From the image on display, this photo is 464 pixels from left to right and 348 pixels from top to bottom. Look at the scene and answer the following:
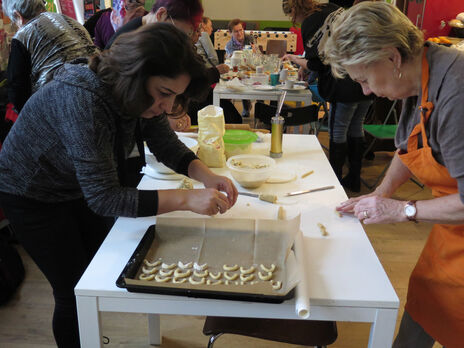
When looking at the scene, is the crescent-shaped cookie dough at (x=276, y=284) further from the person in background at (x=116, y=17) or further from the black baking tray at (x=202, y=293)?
the person in background at (x=116, y=17)

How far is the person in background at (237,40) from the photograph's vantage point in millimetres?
5531

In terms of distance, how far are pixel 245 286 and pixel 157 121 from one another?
75 centimetres

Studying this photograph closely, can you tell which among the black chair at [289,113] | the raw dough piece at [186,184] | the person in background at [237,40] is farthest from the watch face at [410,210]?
the person in background at [237,40]

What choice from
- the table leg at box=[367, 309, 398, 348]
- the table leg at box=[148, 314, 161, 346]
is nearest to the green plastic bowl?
the table leg at box=[148, 314, 161, 346]

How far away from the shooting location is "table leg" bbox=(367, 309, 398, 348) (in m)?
0.99

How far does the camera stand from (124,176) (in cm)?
138

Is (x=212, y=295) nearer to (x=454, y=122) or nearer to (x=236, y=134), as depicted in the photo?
(x=454, y=122)

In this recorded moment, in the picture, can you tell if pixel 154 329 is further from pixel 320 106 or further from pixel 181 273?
pixel 320 106

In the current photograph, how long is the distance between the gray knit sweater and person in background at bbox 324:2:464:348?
648 mm

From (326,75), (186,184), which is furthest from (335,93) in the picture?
(186,184)

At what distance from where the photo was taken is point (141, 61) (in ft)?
3.42

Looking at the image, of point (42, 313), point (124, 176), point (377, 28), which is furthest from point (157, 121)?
point (42, 313)

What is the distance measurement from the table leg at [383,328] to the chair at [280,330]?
0.29 meters

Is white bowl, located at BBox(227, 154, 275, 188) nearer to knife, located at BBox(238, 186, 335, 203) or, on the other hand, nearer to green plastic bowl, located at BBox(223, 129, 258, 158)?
knife, located at BBox(238, 186, 335, 203)
